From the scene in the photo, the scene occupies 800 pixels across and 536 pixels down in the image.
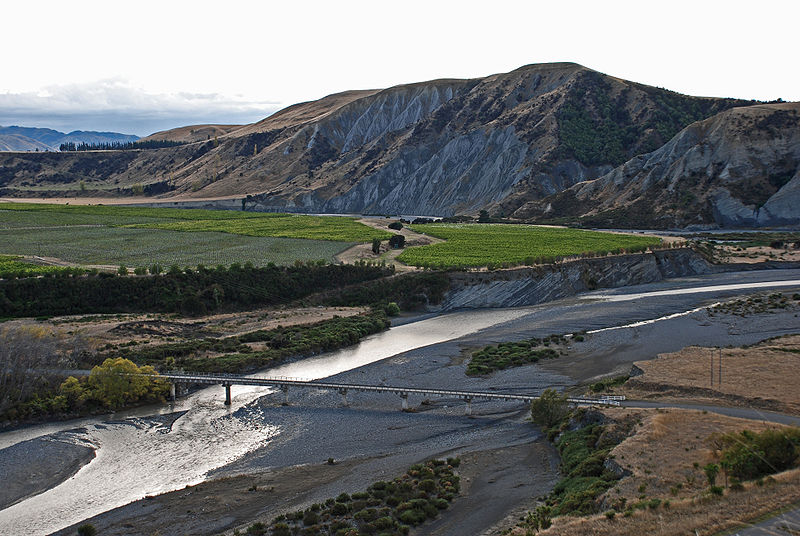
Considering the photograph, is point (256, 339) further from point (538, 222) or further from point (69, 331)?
point (538, 222)

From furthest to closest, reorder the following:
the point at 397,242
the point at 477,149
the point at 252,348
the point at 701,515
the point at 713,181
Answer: the point at 477,149 < the point at 713,181 < the point at 397,242 < the point at 252,348 < the point at 701,515

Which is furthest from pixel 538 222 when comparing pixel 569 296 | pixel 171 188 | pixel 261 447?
pixel 171 188

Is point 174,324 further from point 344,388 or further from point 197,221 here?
point 197,221

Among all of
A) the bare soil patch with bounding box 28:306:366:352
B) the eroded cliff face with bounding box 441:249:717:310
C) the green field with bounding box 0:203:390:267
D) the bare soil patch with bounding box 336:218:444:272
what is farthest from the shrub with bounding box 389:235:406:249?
the bare soil patch with bounding box 28:306:366:352

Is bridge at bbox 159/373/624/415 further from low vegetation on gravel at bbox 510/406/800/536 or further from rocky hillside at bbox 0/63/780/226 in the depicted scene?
rocky hillside at bbox 0/63/780/226

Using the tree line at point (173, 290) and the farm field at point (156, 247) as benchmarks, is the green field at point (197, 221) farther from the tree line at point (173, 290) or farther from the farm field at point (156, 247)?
the tree line at point (173, 290)

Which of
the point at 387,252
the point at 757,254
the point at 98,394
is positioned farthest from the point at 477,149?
the point at 98,394

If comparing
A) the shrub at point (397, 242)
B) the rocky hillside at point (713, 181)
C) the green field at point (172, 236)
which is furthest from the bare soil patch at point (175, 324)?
the rocky hillside at point (713, 181)
